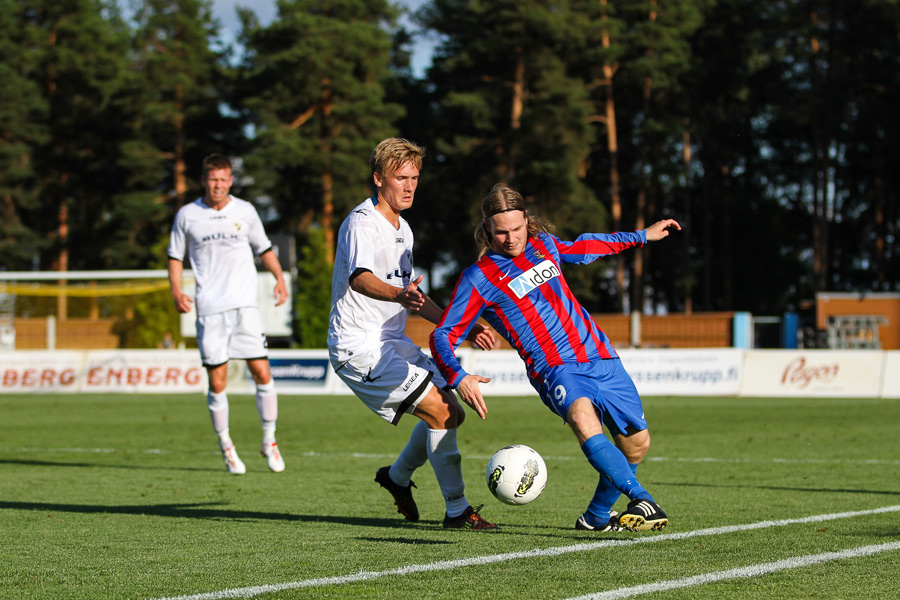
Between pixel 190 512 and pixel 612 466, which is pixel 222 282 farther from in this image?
pixel 612 466

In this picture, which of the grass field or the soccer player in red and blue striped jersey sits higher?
the soccer player in red and blue striped jersey

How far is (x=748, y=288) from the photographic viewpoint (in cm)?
6112

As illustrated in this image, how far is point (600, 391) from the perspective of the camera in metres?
5.32

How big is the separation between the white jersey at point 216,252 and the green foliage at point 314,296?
1180 inches

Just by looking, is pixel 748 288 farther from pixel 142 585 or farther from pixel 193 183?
pixel 142 585

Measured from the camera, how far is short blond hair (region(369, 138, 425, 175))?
577 cm

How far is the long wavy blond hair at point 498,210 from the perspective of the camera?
5.36 m

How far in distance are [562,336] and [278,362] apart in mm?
17614

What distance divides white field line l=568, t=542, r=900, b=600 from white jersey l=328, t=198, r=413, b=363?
2.26 metres

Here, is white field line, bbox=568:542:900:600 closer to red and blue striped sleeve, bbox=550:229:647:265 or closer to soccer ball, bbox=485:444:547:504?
soccer ball, bbox=485:444:547:504

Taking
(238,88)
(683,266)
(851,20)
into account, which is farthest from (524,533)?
(683,266)

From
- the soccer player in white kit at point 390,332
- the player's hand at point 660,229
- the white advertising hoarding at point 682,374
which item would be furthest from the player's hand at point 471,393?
the white advertising hoarding at point 682,374

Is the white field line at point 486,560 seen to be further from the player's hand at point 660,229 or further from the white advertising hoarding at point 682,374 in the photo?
the white advertising hoarding at point 682,374

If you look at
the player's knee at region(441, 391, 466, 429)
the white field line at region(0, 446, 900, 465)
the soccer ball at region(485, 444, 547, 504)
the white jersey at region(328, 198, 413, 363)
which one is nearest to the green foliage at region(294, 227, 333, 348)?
the white field line at region(0, 446, 900, 465)
